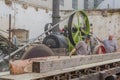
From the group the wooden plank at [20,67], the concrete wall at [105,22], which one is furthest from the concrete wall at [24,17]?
the wooden plank at [20,67]

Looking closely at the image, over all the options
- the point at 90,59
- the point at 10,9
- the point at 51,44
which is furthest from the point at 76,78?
the point at 10,9

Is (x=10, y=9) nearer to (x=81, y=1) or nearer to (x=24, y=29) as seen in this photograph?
(x=24, y=29)

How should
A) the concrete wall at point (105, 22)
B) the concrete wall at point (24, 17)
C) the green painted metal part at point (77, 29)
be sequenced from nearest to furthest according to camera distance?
the green painted metal part at point (77, 29) < the concrete wall at point (24, 17) < the concrete wall at point (105, 22)

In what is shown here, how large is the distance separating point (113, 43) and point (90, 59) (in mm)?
3781

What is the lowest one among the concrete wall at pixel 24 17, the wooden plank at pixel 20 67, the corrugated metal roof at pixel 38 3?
the wooden plank at pixel 20 67

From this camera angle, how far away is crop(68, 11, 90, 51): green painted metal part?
39.5 ft

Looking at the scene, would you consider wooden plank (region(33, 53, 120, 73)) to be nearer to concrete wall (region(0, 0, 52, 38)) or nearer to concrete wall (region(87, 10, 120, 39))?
concrete wall (region(0, 0, 52, 38))

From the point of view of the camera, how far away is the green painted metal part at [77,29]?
474 inches

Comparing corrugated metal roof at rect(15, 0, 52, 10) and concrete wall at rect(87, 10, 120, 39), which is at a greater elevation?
corrugated metal roof at rect(15, 0, 52, 10)

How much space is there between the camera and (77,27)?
12.6 metres

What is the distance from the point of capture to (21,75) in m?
6.02

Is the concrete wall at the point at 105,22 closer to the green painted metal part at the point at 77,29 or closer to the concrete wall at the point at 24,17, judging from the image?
the concrete wall at the point at 24,17

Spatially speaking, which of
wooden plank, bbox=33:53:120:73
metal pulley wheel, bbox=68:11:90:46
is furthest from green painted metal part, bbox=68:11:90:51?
wooden plank, bbox=33:53:120:73

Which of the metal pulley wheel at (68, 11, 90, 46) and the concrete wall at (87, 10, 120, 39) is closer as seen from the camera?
the metal pulley wheel at (68, 11, 90, 46)
